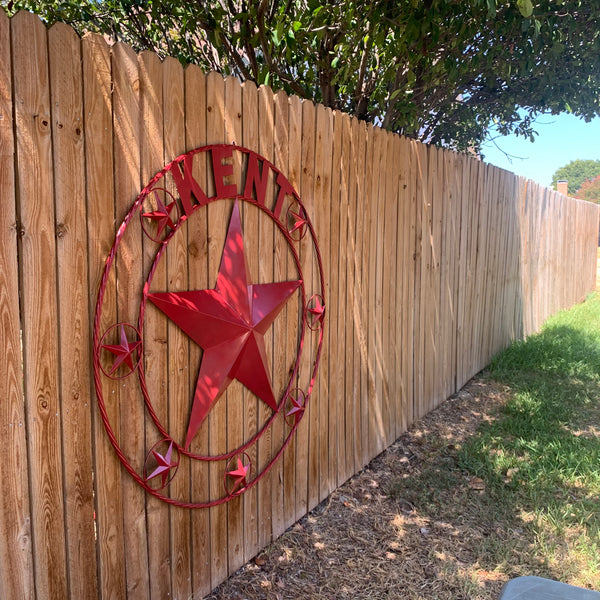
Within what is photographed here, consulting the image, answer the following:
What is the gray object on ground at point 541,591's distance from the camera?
4.52 ft

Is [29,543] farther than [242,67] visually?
No

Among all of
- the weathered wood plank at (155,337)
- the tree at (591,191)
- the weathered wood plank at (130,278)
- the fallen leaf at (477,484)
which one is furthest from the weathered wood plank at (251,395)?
the tree at (591,191)

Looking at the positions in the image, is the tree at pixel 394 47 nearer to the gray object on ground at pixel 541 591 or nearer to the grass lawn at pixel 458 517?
the gray object on ground at pixel 541 591

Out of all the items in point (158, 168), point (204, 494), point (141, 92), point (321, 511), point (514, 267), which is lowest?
point (321, 511)

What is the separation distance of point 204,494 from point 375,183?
7.58 ft

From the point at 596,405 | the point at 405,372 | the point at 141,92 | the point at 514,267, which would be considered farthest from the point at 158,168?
the point at 514,267

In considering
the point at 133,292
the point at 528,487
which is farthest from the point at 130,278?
the point at 528,487

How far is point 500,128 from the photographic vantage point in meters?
7.84

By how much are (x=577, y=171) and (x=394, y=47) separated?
97.7 meters

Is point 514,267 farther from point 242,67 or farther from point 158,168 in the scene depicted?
point 158,168

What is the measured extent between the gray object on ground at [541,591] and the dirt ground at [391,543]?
1.36 meters

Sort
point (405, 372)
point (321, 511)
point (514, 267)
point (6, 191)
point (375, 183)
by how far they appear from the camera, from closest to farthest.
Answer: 1. point (6, 191)
2. point (321, 511)
3. point (375, 183)
4. point (405, 372)
5. point (514, 267)

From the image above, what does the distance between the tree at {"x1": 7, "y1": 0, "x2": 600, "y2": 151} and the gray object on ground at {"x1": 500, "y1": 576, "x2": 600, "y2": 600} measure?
95.7 inches

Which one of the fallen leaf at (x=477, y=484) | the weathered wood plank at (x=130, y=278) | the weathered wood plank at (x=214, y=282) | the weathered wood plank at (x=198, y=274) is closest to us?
the weathered wood plank at (x=130, y=278)
